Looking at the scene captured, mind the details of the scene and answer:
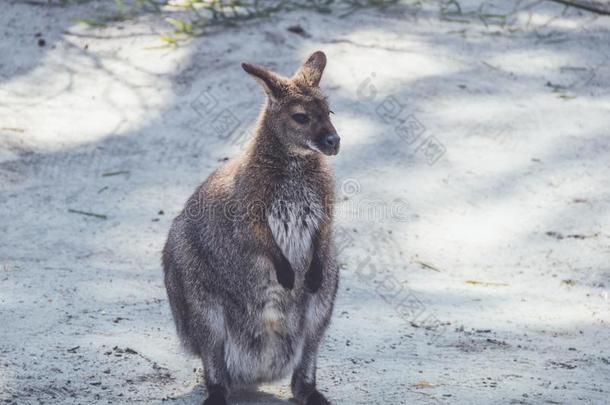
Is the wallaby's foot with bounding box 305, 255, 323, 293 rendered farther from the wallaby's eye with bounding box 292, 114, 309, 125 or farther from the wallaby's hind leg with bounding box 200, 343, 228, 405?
the wallaby's eye with bounding box 292, 114, 309, 125

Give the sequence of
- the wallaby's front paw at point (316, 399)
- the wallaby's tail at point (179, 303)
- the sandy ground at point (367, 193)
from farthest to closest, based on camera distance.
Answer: the sandy ground at point (367, 193), the wallaby's tail at point (179, 303), the wallaby's front paw at point (316, 399)

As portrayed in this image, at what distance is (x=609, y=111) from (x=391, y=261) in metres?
2.25

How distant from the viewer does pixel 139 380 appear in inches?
161

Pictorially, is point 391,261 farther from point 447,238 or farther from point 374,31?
point 374,31

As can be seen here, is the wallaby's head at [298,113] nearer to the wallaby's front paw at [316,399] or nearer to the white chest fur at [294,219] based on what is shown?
the white chest fur at [294,219]

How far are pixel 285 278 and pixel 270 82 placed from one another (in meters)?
0.75

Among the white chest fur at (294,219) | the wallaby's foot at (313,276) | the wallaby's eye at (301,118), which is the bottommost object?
the wallaby's foot at (313,276)

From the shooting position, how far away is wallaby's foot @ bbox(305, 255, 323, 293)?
13.0 feet

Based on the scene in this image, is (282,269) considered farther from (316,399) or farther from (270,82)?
(270,82)

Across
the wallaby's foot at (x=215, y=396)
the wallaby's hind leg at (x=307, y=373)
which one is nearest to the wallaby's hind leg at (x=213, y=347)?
the wallaby's foot at (x=215, y=396)

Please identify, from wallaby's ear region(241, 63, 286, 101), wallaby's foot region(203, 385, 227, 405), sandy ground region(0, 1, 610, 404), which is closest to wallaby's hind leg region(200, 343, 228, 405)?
wallaby's foot region(203, 385, 227, 405)

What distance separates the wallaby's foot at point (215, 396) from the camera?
3.94 m

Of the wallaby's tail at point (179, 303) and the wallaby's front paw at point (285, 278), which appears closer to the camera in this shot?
the wallaby's front paw at point (285, 278)

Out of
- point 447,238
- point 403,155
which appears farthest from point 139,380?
point 403,155
